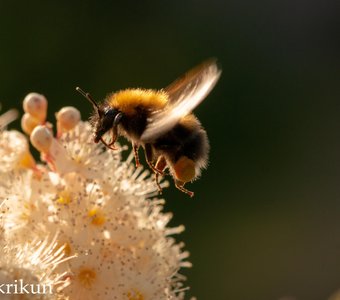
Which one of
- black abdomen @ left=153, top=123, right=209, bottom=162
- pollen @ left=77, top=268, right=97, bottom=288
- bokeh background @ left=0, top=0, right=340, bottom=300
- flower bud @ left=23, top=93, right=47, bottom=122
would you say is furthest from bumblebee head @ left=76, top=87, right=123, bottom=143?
bokeh background @ left=0, top=0, right=340, bottom=300

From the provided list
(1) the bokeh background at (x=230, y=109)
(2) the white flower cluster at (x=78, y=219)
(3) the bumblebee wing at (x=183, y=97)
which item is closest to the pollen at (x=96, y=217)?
(2) the white flower cluster at (x=78, y=219)

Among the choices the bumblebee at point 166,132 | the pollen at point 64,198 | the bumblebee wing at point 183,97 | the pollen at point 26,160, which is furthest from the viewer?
the pollen at point 26,160

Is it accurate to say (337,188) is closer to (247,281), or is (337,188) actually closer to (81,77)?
(247,281)

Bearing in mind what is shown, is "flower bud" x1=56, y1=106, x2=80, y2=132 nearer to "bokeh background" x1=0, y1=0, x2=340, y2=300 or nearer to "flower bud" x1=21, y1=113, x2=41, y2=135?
"flower bud" x1=21, y1=113, x2=41, y2=135

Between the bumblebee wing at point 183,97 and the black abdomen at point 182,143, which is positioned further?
the black abdomen at point 182,143

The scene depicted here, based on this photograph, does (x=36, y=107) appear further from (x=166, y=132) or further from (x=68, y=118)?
(x=166, y=132)

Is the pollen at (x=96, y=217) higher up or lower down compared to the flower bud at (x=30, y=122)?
lower down

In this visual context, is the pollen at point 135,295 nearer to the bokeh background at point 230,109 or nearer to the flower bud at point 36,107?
the flower bud at point 36,107
